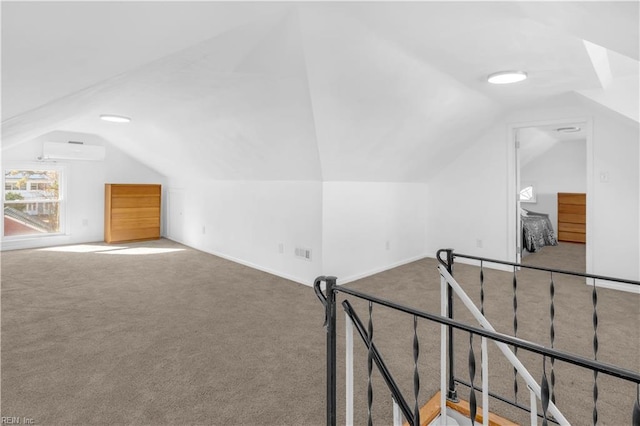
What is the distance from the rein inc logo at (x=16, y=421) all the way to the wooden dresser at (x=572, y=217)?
825cm

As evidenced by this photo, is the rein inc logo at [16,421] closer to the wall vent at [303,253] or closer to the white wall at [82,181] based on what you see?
the wall vent at [303,253]

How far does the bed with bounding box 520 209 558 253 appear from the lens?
562cm

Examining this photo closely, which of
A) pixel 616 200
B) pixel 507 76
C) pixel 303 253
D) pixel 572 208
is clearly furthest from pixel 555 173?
pixel 303 253

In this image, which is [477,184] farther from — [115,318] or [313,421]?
[115,318]

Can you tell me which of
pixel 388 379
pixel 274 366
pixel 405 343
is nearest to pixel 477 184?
pixel 405 343

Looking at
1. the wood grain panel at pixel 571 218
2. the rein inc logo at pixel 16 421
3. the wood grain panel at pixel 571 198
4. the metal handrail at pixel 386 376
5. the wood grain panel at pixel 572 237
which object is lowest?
the rein inc logo at pixel 16 421

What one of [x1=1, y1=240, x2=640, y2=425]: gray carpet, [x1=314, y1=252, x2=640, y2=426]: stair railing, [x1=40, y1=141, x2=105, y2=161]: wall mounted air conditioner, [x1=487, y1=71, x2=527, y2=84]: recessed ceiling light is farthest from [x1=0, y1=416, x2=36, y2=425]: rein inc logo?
[x1=40, y1=141, x2=105, y2=161]: wall mounted air conditioner

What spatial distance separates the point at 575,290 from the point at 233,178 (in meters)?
4.70

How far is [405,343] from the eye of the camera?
8.22 feet

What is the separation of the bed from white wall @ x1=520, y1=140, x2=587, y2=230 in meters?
0.77

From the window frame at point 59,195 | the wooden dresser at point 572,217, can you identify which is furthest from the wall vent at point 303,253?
the wooden dresser at point 572,217

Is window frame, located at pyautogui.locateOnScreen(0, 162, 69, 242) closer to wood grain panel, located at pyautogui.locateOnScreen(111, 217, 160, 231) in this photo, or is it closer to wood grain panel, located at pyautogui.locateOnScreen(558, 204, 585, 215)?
wood grain panel, located at pyautogui.locateOnScreen(111, 217, 160, 231)

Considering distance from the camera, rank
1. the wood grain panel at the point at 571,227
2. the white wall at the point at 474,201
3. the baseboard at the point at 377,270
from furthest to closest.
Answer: the wood grain panel at the point at 571,227, the white wall at the point at 474,201, the baseboard at the point at 377,270

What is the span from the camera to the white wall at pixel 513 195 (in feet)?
12.5
